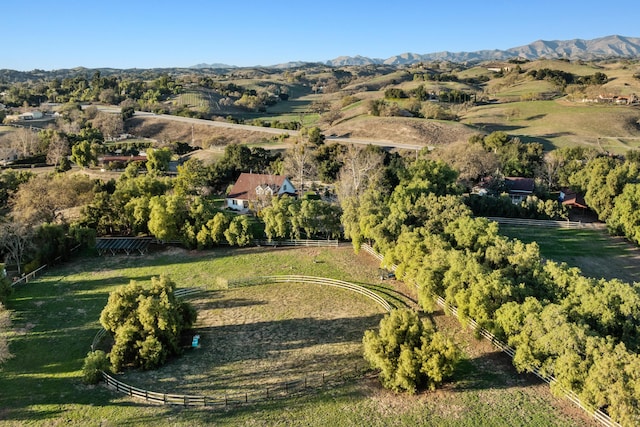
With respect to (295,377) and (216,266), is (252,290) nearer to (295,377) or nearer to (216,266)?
(216,266)

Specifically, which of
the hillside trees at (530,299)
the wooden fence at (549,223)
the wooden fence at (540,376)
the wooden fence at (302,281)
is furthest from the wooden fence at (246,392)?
the wooden fence at (549,223)

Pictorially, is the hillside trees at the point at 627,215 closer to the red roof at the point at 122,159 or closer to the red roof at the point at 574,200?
the red roof at the point at 574,200

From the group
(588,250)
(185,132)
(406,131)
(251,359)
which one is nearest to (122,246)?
(251,359)

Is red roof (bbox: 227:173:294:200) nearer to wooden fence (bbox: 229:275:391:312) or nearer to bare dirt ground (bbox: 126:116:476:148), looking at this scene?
wooden fence (bbox: 229:275:391:312)

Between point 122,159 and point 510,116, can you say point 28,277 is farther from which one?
point 510,116

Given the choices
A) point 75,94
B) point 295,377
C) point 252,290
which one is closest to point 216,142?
point 252,290

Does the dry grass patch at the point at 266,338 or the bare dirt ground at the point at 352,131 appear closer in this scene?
the dry grass patch at the point at 266,338

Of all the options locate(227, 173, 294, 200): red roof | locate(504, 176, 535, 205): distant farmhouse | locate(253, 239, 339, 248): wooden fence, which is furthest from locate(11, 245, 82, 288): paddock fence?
locate(504, 176, 535, 205): distant farmhouse
